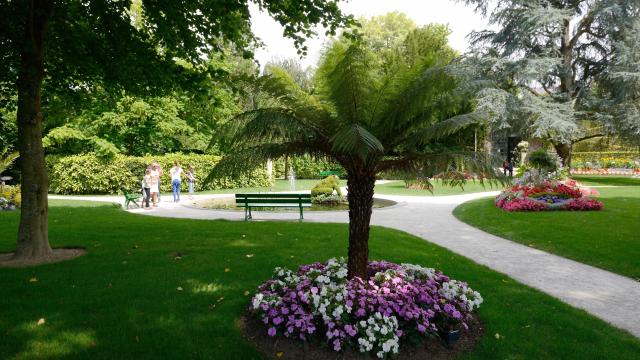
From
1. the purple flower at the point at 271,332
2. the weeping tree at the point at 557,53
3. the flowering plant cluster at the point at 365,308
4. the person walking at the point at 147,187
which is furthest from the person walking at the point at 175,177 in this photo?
the weeping tree at the point at 557,53

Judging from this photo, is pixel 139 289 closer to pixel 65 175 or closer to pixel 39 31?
pixel 39 31

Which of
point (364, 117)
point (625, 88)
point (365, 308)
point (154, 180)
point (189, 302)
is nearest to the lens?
point (365, 308)

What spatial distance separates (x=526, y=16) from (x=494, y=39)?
3360mm

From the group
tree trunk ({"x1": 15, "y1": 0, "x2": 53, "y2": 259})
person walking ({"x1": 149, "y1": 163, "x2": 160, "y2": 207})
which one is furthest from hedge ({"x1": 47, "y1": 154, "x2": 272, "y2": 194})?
tree trunk ({"x1": 15, "y1": 0, "x2": 53, "y2": 259})

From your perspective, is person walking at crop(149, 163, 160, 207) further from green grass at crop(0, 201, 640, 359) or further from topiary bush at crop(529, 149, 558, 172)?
topiary bush at crop(529, 149, 558, 172)

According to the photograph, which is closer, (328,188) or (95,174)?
(328,188)

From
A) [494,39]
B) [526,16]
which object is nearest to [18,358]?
[526,16]

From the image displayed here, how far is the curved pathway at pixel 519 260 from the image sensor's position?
5.68 m

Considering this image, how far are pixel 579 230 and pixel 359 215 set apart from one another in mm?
8539

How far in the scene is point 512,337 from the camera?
14.7ft

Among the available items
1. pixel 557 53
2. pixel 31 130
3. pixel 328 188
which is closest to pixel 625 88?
pixel 557 53

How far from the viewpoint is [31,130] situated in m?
7.11

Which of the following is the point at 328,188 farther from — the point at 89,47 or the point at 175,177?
the point at 89,47

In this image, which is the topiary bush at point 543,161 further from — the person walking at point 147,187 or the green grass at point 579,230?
the person walking at point 147,187
